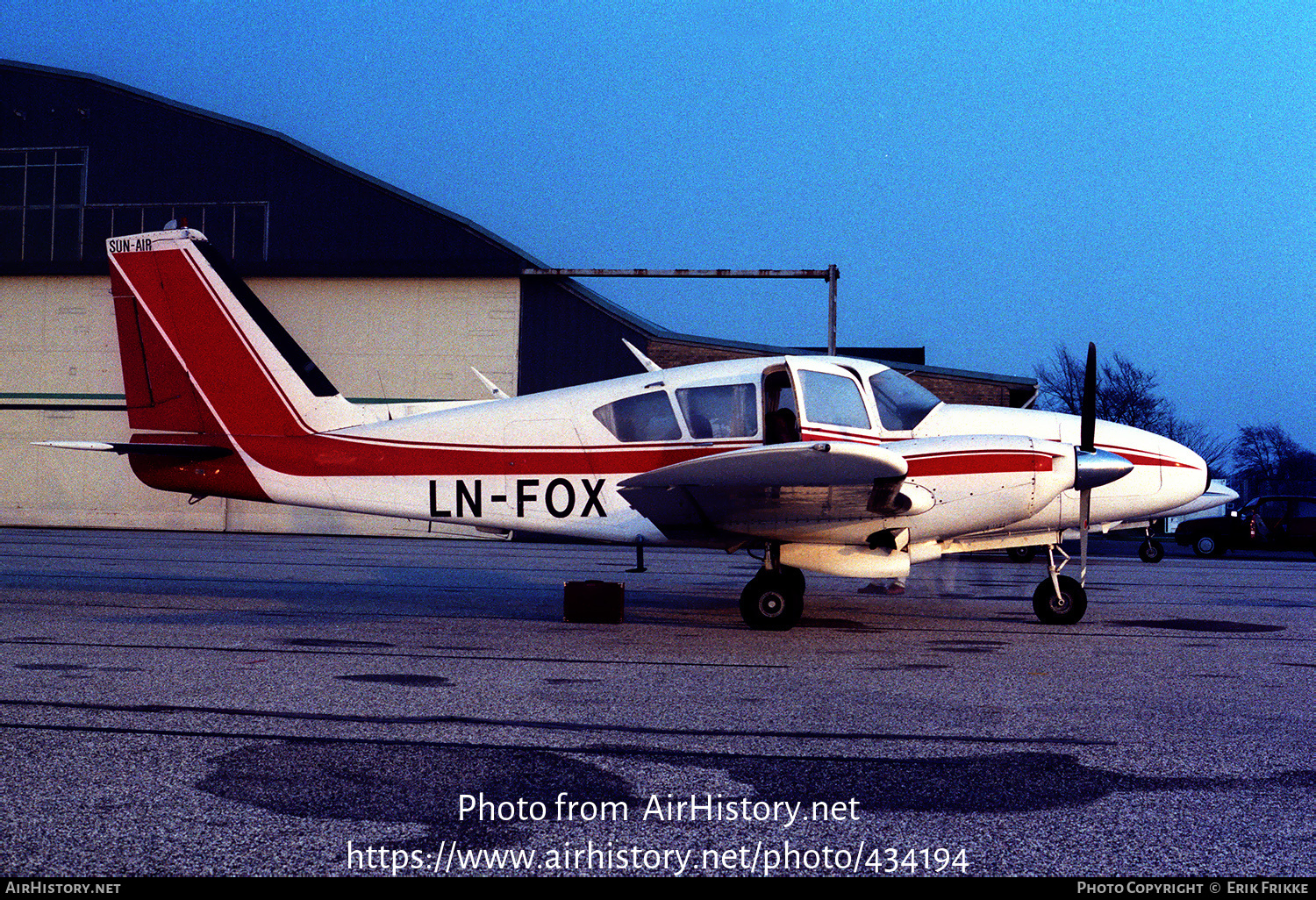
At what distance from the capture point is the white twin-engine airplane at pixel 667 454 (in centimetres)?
900

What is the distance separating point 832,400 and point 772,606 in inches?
71.2

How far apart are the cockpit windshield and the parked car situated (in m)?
22.8

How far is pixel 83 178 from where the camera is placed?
33500mm

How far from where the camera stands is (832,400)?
9.45 metres

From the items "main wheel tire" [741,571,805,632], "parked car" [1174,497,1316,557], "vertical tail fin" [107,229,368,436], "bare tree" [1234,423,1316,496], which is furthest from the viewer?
"bare tree" [1234,423,1316,496]

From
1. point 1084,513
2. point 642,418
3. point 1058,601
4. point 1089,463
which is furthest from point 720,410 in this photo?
point 1058,601

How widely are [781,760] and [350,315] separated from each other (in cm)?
2827

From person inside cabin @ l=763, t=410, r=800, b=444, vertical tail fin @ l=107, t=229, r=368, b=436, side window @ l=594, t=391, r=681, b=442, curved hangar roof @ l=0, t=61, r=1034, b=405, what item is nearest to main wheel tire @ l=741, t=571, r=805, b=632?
person inside cabin @ l=763, t=410, r=800, b=444

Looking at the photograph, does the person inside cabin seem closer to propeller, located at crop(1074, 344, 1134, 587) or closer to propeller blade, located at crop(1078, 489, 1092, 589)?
propeller, located at crop(1074, 344, 1134, 587)

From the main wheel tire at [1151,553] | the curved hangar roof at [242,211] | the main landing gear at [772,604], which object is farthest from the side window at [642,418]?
the curved hangar roof at [242,211]

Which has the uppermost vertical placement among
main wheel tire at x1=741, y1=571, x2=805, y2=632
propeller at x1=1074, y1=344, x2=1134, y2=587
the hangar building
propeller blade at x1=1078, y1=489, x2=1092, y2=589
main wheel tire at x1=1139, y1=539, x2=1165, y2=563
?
the hangar building

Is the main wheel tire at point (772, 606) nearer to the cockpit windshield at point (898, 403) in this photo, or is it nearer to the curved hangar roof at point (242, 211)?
the cockpit windshield at point (898, 403)

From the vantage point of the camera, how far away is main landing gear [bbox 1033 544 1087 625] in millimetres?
9742
